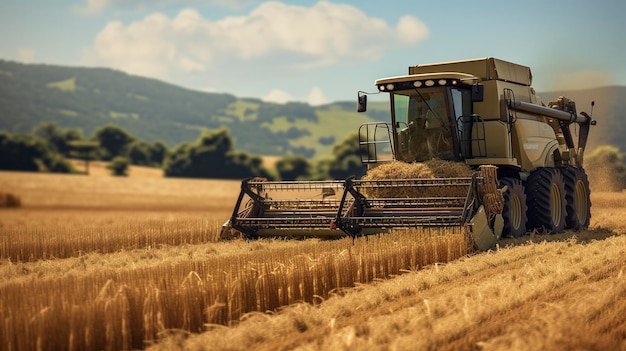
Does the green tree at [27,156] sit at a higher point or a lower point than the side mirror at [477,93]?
higher

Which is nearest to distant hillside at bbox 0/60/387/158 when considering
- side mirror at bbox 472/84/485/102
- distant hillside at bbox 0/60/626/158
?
distant hillside at bbox 0/60/626/158

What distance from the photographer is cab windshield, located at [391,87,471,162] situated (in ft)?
41.1

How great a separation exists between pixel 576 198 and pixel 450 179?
15.5 feet

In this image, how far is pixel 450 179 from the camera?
438 inches

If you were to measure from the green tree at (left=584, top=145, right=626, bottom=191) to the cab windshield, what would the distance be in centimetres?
663

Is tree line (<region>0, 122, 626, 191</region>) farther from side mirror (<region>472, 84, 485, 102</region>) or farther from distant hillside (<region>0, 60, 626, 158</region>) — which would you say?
distant hillside (<region>0, 60, 626, 158</region>)

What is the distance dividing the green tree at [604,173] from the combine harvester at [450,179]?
371 cm

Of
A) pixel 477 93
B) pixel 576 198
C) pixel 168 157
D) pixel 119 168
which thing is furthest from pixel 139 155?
pixel 477 93

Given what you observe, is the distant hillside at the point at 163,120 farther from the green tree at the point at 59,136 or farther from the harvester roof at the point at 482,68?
the harvester roof at the point at 482,68

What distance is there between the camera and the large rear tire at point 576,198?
14133 mm

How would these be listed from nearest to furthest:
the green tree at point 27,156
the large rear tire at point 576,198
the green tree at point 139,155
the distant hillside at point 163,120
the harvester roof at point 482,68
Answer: the harvester roof at point 482,68 < the large rear tire at point 576,198 < the green tree at point 27,156 < the green tree at point 139,155 < the distant hillside at point 163,120

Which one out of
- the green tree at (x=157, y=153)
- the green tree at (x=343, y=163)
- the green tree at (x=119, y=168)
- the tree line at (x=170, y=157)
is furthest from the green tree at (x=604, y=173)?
the green tree at (x=157, y=153)

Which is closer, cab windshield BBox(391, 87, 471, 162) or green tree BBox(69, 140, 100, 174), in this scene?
cab windshield BBox(391, 87, 471, 162)

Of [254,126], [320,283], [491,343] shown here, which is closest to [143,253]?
[320,283]
